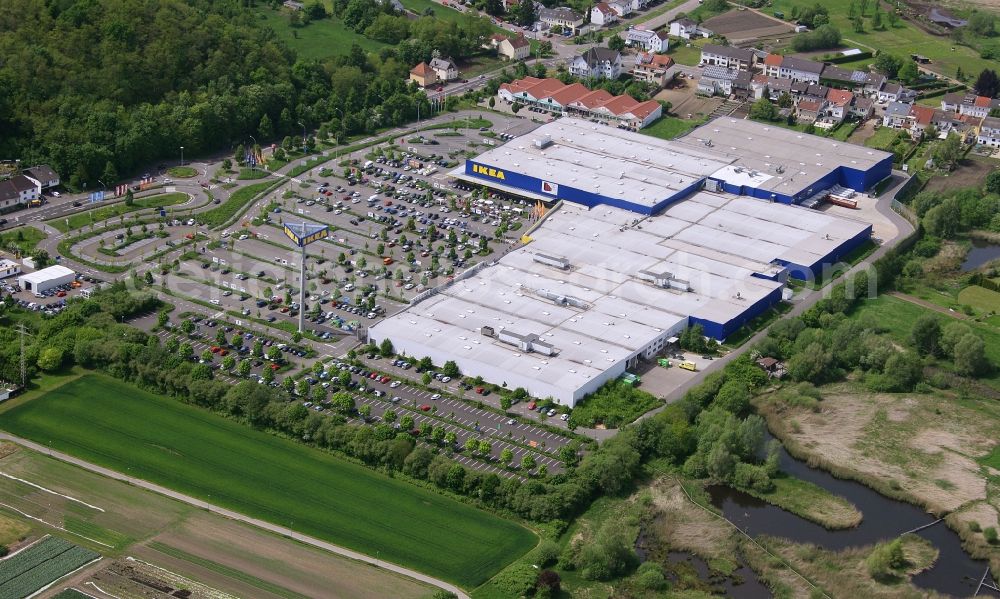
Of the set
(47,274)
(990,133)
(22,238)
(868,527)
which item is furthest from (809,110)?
(22,238)

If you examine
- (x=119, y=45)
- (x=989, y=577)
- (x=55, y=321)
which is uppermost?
(x=119, y=45)

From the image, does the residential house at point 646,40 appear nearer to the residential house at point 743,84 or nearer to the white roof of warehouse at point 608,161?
the residential house at point 743,84

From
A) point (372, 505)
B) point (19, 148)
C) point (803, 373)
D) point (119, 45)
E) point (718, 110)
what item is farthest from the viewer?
point (718, 110)

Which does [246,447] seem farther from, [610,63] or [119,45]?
[610,63]

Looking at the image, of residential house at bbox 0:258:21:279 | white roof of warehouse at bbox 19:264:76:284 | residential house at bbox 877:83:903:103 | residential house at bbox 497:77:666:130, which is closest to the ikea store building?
residential house at bbox 497:77:666:130

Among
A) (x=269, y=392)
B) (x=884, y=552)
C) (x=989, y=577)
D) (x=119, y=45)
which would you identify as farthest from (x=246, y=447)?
(x=119, y=45)

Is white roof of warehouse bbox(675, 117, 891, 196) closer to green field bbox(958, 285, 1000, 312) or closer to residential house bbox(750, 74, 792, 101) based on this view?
residential house bbox(750, 74, 792, 101)

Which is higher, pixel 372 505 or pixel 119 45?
pixel 119 45
